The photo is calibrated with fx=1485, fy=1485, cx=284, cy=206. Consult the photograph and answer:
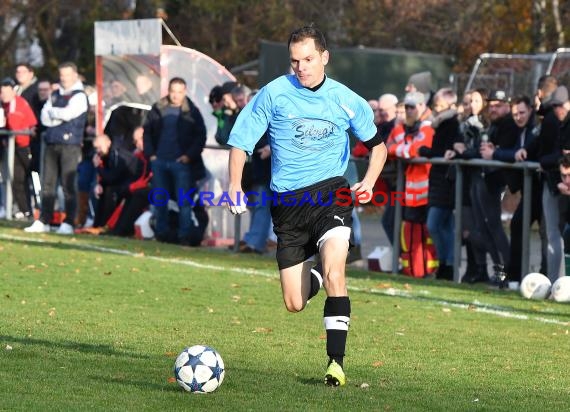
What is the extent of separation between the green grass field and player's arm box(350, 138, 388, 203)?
1106 millimetres

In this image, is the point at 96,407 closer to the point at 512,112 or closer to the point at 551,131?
the point at 551,131

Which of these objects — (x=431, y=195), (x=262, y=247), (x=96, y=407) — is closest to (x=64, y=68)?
(x=262, y=247)

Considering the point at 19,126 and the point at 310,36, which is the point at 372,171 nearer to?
the point at 310,36

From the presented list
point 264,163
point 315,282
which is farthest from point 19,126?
point 315,282

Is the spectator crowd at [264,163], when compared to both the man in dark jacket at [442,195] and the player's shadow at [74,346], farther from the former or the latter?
the player's shadow at [74,346]

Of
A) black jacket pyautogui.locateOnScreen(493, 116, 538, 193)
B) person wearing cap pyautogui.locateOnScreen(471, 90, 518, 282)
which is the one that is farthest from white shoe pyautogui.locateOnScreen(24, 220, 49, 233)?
black jacket pyautogui.locateOnScreen(493, 116, 538, 193)

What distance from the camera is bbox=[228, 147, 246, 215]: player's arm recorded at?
331 inches

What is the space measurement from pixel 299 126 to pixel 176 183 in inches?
405

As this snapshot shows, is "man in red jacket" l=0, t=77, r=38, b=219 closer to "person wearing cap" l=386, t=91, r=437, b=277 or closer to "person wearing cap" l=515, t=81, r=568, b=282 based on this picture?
"person wearing cap" l=386, t=91, r=437, b=277

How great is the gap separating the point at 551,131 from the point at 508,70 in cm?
1209

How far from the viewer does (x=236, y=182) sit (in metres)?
8.60

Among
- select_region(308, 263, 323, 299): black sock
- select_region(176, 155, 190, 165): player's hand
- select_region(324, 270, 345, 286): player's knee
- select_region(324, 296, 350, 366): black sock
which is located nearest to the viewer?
select_region(324, 296, 350, 366): black sock

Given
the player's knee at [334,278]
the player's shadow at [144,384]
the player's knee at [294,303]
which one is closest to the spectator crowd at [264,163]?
the player's knee at [294,303]

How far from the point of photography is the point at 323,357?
9586 mm
